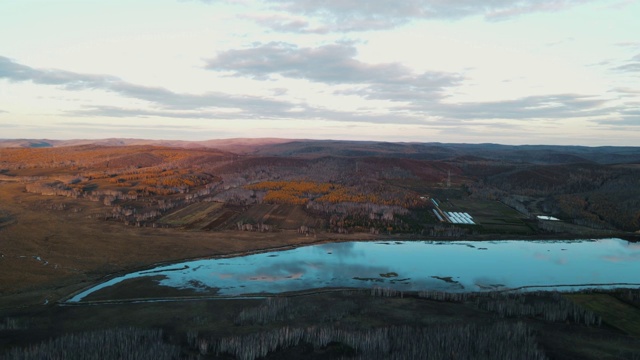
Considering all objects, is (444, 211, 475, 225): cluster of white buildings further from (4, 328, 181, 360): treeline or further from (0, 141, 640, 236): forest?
(4, 328, 181, 360): treeline

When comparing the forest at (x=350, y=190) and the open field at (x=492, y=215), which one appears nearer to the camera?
the open field at (x=492, y=215)

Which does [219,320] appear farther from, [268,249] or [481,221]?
[481,221]

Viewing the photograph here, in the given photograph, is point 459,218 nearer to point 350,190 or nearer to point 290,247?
point 350,190

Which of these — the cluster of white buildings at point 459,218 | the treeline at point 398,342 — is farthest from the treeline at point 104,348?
the cluster of white buildings at point 459,218

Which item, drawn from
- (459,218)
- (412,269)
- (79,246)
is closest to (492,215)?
(459,218)

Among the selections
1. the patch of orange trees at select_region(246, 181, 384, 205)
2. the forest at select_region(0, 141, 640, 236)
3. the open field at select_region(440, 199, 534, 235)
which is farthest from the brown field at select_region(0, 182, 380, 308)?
the open field at select_region(440, 199, 534, 235)

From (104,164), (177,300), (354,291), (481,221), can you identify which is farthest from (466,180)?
(104,164)

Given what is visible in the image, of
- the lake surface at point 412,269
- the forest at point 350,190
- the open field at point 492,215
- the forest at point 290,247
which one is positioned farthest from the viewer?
the forest at point 350,190

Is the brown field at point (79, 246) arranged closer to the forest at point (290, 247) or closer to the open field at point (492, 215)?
the forest at point (290, 247)
